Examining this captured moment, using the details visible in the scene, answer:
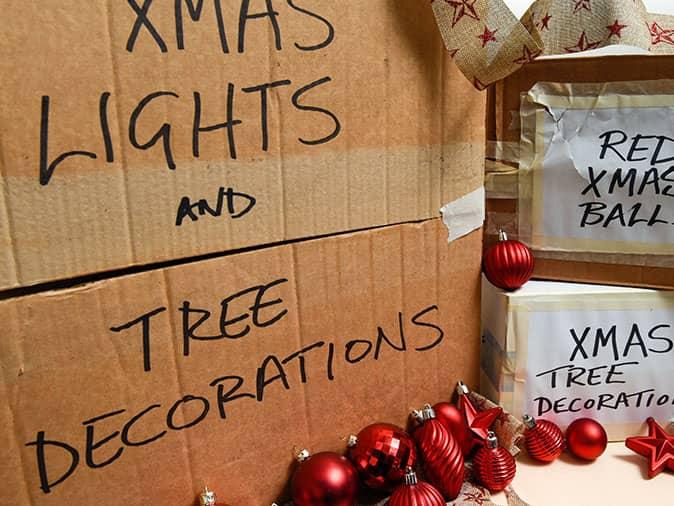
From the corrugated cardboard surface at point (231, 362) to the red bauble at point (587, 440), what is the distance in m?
0.14

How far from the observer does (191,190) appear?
503 millimetres

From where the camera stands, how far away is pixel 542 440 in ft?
2.22

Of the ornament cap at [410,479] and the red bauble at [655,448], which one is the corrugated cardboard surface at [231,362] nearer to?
the ornament cap at [410,479]

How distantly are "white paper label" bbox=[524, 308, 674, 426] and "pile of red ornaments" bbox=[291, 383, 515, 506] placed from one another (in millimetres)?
79

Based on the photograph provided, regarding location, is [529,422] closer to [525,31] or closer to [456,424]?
[456,424]

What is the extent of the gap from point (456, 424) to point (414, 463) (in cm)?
7

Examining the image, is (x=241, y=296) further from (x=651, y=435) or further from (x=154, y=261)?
(x=651, y=435)

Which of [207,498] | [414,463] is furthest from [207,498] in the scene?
[414,463]

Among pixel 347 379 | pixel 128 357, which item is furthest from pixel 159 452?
pixel 347 379

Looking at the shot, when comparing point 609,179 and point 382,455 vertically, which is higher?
point 609,179

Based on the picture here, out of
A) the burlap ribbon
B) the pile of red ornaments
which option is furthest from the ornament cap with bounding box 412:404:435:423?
the burlap ribbon

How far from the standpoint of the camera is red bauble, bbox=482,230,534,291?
2.16 feet

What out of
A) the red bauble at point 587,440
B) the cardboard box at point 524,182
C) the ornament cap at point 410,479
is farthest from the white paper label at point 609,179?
the ornament cap at point 410,479

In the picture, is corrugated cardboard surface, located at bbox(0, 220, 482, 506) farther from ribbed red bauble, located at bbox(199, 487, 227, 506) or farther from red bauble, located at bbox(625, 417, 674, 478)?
red bauble, located at bbox(625, 417, 674, 478)
